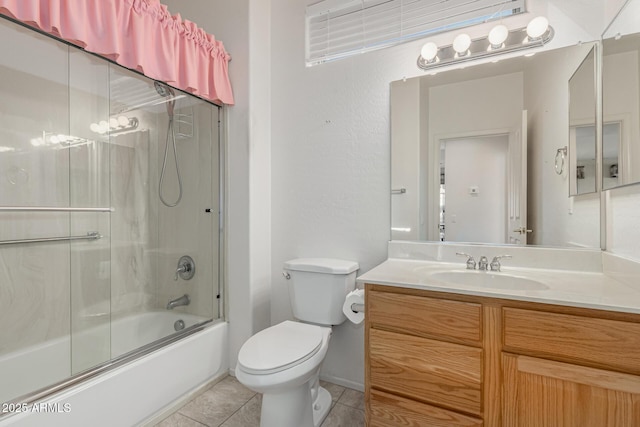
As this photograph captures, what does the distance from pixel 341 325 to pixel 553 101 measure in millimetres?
1686

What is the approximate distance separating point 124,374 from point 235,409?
0.62 meters

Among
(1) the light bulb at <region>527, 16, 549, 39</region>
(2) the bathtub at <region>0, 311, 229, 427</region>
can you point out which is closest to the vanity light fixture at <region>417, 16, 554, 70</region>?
(1) the light bulb at <region>527, 16, 549, 39</region>

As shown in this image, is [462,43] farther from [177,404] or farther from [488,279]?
[177,404]

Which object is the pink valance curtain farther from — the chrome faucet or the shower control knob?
the chrome faucet

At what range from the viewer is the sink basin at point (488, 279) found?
51.0 inches

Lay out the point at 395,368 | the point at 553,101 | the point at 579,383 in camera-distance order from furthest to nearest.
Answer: the point at 553,101 < the point at 395,368 < the point at 579,383

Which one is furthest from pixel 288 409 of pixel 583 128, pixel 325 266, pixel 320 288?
pixel 583 128

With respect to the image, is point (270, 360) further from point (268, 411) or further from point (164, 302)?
point (164, 302)

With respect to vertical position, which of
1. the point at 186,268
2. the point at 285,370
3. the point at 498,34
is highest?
the point at 498,34

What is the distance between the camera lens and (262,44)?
6.81ft

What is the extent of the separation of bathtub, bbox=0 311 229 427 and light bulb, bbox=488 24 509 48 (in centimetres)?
230

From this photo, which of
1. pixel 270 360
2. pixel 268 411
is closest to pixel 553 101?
pixel 270 360

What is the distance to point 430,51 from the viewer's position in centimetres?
163

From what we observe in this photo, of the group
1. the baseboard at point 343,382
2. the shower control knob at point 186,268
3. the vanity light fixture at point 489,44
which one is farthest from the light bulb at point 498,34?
the shower control knob at point 186,268
